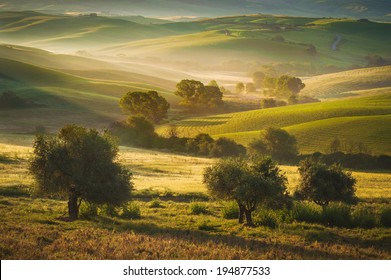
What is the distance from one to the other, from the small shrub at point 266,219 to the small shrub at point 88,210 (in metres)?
10.7

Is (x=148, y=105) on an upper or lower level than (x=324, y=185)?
upper

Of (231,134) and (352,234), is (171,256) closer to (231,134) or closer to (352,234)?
(352,234)

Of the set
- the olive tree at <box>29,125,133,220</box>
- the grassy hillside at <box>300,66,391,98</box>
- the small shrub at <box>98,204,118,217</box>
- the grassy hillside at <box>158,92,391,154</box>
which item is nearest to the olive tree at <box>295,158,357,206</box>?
the olive tree at <box>29,125,133,220</box>

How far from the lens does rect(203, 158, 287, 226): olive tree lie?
1264 inches

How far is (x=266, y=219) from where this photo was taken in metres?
31.7

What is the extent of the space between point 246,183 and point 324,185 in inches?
398

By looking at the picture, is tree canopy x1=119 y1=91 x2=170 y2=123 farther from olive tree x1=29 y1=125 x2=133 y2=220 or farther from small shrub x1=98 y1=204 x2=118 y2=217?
olive tree x1=29 y1=125 x2=133 y2=220

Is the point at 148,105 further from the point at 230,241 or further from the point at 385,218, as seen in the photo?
the point at 230,241

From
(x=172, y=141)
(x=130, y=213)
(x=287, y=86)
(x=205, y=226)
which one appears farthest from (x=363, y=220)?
(x=287, y=86)

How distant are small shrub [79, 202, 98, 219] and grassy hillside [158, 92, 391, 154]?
5702cm

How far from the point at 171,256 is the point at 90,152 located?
47.5 ft

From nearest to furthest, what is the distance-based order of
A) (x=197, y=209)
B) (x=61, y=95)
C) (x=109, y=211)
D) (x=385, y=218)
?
1. (x=385, y=218)
2. (x=109, y=211)
3. (x=197, y=209)
4. (x=61, y=95)

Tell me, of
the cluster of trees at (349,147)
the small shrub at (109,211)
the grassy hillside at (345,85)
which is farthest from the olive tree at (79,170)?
the grassy hillside at (345,85)

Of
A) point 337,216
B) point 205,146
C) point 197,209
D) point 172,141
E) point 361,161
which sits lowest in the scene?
point 361,161
